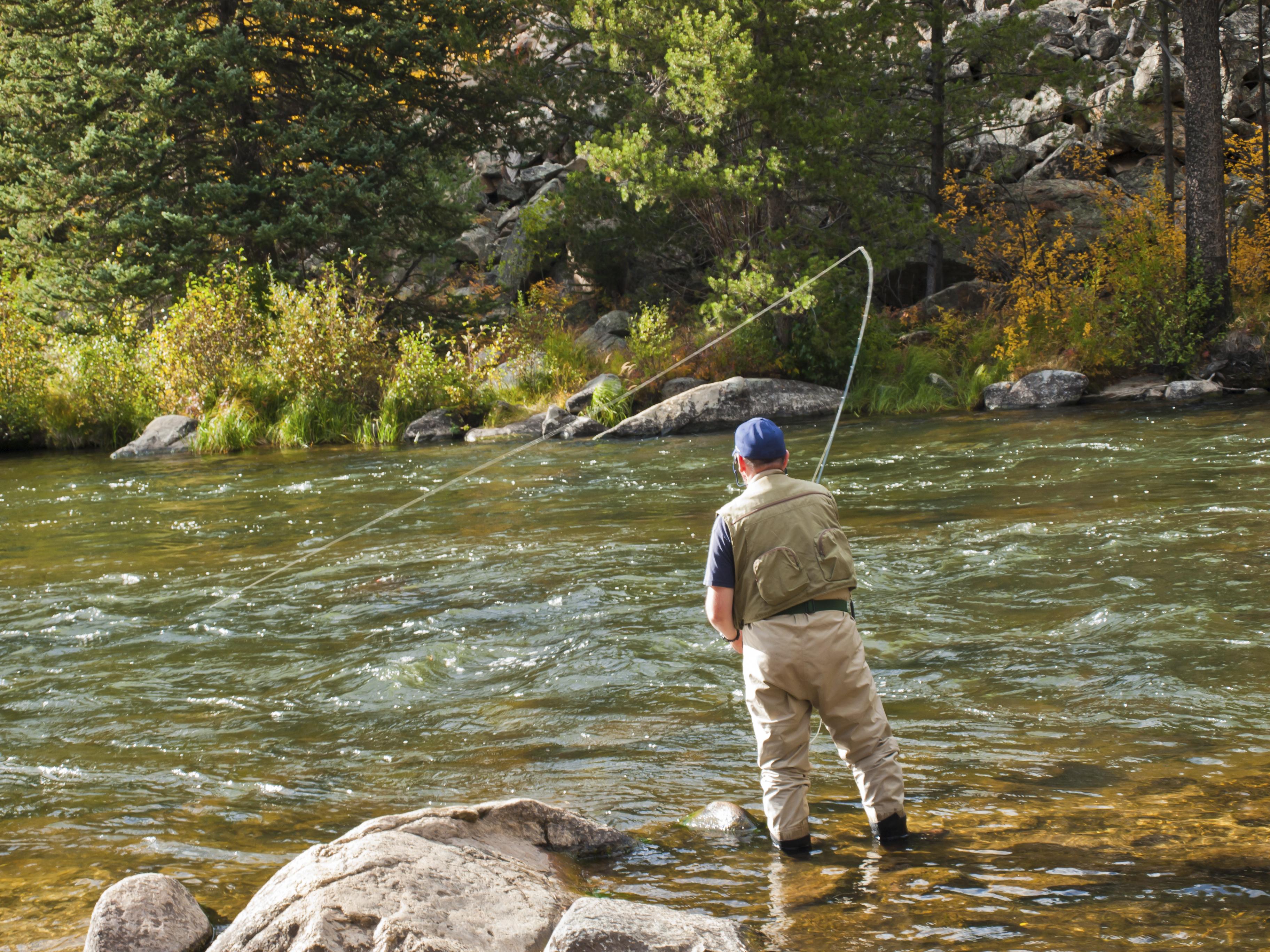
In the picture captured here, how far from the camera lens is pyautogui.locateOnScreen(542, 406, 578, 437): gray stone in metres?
18.5

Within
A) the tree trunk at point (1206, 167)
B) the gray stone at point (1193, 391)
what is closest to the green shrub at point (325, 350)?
the gray stone at point (1193, 391)

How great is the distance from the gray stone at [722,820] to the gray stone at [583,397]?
598 inches

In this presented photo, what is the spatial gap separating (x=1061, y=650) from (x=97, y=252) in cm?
2123

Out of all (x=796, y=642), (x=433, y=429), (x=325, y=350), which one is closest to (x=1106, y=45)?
(x=433, y=429)

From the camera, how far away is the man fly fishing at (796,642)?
416 centimetres

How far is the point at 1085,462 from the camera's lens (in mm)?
12250

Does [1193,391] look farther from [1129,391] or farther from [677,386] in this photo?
[677,386]

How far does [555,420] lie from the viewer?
18.8 meters

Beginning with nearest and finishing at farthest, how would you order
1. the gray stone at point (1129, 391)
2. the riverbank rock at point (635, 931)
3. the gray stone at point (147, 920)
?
1. the riverbank rock at point (635, 931)
2. the gray stone at point (147, 920)
3. the gray stone at point (1129, 391)

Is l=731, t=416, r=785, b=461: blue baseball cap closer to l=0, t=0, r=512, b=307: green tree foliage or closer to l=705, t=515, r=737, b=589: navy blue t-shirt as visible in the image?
l=705, t=515, r=737, b=589: navy blue t-shirt

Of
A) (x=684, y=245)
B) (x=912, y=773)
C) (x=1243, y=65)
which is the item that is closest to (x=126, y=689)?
(x=912, y=773)

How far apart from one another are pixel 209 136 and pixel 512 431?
11.1m

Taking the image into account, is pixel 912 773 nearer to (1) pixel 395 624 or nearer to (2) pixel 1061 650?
(2) pixel 1061 650

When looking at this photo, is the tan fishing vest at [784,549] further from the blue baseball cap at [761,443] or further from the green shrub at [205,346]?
the green shrub at [205,346]
